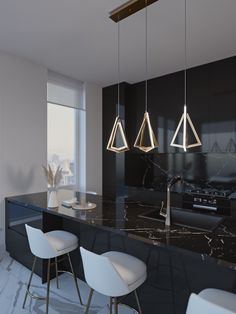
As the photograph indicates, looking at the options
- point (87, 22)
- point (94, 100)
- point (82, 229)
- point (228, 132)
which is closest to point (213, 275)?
point (82, 229)

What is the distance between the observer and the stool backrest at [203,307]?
2.98ft

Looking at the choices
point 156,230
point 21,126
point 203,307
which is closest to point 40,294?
point 156,230

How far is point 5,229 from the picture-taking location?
2.92 metres

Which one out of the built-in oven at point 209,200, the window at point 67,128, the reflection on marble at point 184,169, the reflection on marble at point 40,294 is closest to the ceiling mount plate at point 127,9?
the window at point 67,128

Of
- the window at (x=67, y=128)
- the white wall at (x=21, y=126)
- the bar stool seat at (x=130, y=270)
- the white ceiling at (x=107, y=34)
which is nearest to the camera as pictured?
the bar stool seat at (x=130, y=270)

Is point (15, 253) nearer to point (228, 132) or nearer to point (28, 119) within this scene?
point (28, 119)

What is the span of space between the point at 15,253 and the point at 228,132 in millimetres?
3257

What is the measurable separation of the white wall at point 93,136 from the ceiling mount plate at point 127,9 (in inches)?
85.1

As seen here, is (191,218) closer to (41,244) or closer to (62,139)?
(41,244)

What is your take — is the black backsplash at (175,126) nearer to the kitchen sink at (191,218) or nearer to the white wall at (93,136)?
the white wall at (93,136)

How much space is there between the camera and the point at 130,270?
57.9 inches

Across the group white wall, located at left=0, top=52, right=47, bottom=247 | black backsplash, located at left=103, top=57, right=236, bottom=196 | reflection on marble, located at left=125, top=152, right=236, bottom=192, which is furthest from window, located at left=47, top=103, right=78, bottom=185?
reflection on marble, located at left=125, top=152, right=236, bottom=192

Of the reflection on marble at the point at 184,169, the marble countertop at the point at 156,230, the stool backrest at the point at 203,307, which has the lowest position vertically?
the stool backrest at the point at 203,307

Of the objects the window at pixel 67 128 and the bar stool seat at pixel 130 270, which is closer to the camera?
the bar stool seat at pixel 130 270
